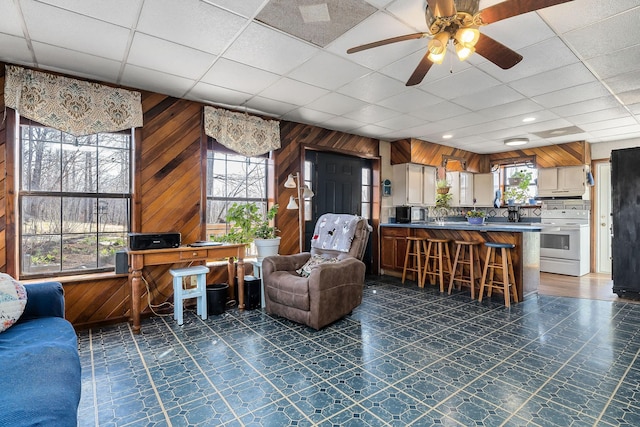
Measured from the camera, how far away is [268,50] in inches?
109

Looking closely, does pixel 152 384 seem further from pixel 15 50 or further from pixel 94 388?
pixel 15 50

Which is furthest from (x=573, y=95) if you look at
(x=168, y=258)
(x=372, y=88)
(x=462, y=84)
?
(x=168, y=258)

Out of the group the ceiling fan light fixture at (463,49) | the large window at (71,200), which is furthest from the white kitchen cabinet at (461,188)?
the large window at (71,200)

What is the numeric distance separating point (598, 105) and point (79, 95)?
6080 millimetres

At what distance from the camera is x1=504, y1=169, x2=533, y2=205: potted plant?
6801 mm

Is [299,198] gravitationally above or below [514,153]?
below

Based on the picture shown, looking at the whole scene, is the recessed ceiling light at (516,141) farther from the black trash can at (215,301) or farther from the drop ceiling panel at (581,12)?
the black trash can at (215,301)

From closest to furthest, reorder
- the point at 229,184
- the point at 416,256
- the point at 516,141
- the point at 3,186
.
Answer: the point at 3,186, the point at 229,184, the point at 416,256, the point at 516,141

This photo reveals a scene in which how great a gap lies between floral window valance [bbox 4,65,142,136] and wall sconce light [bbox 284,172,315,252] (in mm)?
1977

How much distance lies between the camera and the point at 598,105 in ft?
13.5

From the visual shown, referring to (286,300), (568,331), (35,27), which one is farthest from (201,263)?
(568,331)

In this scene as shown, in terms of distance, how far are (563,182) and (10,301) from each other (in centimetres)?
791

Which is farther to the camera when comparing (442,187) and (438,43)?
(442,187)

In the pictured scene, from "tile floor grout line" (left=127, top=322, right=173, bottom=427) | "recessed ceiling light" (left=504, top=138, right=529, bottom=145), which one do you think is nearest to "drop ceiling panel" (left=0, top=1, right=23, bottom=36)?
"tile floor grout line" (left=127, top=322, right=173, bottom=427)
